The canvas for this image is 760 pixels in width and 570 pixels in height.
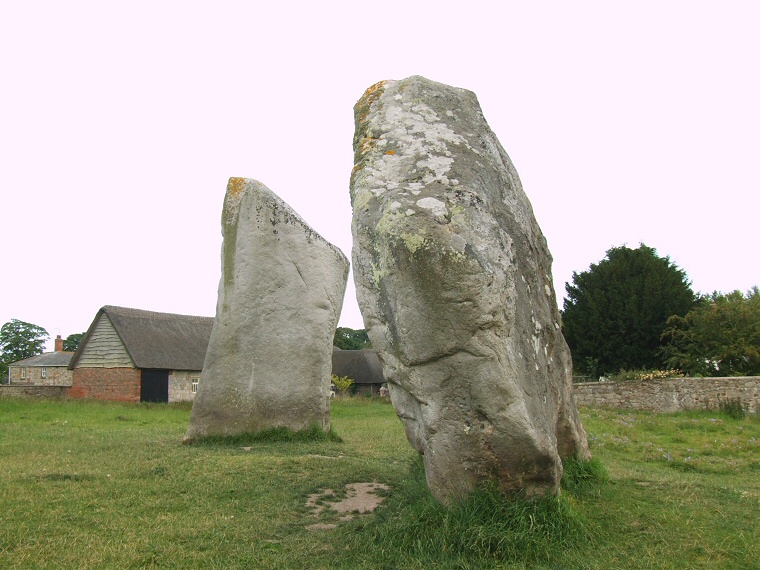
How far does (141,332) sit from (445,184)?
28698mm

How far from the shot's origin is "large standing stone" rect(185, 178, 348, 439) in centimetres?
1120

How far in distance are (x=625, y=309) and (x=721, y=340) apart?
5629 millimetres

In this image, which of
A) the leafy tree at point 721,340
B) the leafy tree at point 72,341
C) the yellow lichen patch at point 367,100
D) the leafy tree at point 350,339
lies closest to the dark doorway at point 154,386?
the leafy tree at point 721,340

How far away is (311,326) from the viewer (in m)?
11.6

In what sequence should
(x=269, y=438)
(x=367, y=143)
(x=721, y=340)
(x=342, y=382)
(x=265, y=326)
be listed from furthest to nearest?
(x=342, y=382) < (x=721, y=340) < (x=265, y=326) < (x=269, y=438) < (x=367, y=143)

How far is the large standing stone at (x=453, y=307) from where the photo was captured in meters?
4.93

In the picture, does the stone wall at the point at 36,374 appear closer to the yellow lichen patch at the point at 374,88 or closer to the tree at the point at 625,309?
the tree at the point at 625,309

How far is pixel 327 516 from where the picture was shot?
6.16m

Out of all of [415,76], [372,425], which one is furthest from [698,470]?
[372,425]

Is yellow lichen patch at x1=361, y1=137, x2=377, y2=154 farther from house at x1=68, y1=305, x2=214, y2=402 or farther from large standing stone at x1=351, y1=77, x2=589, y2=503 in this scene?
house at x1=68, y1=305, x2=214, y2=402

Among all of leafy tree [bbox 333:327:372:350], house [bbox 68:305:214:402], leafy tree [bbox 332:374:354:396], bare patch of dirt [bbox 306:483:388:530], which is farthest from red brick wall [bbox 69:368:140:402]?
leafy tree [bbox 333:327:372:350]

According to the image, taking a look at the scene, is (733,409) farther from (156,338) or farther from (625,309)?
(156,338)

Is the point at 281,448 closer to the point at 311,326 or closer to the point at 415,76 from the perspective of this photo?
the point at 311,326

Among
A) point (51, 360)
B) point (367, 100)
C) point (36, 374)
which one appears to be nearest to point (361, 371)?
point (51, 360)
